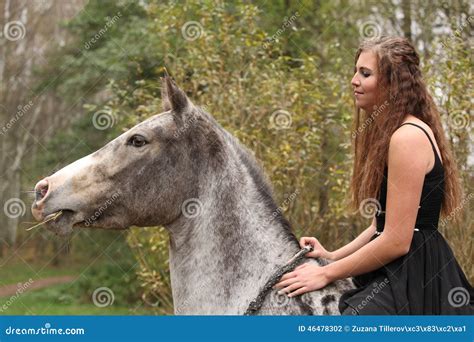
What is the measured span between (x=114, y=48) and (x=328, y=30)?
4140 mm

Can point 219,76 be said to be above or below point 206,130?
above

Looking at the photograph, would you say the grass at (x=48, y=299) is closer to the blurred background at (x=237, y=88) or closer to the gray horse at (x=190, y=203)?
the blurred background at (x=237, y=88)

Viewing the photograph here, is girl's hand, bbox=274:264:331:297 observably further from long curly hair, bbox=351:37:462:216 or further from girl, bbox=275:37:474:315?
long curly hair, bbox=351:37:462:216

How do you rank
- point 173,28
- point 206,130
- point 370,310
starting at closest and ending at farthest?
point 370,310
point 206,130
point 173,28

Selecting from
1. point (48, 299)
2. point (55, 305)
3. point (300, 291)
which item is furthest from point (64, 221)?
point (48, 299)

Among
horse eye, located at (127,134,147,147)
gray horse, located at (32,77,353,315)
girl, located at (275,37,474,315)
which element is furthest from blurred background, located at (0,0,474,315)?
girl, located at (275,37,474,315)

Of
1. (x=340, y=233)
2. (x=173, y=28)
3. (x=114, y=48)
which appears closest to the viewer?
(x=340, y=233)

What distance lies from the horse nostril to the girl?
1.31 metres

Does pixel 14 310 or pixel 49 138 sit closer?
pixel 14 310

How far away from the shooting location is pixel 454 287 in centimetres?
311

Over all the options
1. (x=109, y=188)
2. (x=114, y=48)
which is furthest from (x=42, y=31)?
(x=109, y=188)

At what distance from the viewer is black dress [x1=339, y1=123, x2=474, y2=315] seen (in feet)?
10.0

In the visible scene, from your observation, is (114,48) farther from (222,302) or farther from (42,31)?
(222,302)

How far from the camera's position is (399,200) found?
3.00 meters
